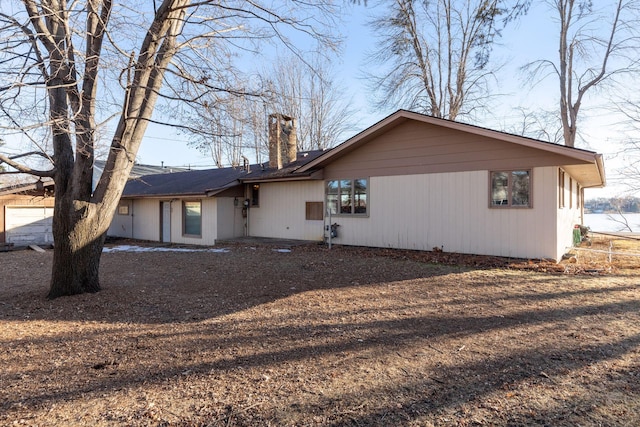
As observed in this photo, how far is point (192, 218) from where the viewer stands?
15.9 metres

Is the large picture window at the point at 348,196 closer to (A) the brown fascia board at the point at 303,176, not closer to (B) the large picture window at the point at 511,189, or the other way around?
(A) the brown fascia board at the point at 303,176

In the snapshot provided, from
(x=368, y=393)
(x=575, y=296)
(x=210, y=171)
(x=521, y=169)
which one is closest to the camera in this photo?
(x=368, y=393)

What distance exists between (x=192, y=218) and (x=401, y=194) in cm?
891

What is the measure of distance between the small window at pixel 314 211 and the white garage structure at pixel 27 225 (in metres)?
11.5

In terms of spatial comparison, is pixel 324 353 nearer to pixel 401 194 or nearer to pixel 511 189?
pixel 511 189

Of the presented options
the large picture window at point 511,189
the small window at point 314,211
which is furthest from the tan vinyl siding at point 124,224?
the large picture window at point 511,189

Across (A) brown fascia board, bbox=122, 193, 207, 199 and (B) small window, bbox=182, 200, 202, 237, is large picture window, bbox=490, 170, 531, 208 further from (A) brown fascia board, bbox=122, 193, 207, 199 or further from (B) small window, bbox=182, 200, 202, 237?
(B) small window, bbox=182, 200, 202, 237

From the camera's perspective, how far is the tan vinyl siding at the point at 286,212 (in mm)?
14055

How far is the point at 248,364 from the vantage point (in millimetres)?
3547

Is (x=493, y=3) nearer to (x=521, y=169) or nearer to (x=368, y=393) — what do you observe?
(x=521, y=169)

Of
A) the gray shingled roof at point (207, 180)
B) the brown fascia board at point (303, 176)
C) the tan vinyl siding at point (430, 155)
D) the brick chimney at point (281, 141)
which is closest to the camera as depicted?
the tan vinyl siding at point (430, 155)

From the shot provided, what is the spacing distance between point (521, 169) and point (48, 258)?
14.0 m

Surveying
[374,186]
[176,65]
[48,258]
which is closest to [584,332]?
[176,65]

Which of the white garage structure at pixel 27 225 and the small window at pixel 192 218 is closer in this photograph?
the small window at pixel 192 218
